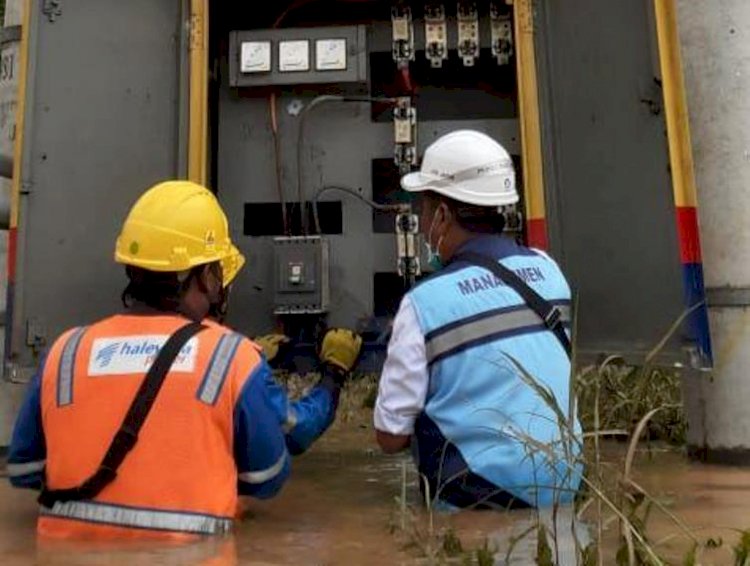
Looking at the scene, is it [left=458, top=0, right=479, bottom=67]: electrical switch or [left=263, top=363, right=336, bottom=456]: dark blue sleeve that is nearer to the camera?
[left=263, top=363, right=336, bottom=456]: dark blue sleeve

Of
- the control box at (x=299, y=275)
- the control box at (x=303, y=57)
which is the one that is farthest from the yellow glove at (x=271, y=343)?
the control box at (x=303, y=57)

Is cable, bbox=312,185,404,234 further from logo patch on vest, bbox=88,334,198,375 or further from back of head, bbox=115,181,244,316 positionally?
logo patch on vest, bbox=88,334,198,375

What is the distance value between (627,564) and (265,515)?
1.41m

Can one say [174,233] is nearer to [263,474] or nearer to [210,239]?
[210,239]

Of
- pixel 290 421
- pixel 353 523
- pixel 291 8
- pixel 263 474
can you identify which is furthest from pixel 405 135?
pixel 263 474

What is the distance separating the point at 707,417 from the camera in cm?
407

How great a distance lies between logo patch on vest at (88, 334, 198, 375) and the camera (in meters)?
2.66

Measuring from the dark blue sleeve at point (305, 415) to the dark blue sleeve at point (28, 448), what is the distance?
0.63m

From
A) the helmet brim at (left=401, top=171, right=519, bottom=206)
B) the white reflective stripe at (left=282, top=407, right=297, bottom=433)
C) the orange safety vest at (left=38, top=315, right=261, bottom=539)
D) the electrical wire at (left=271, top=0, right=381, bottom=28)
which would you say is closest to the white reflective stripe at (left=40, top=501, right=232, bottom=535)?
the orange safety vest at (left=38, top=315, right=261, bottom=539)

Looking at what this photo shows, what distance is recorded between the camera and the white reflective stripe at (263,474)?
286cm

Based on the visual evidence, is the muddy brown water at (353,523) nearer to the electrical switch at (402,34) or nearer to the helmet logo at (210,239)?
the helmet logo at (210,239)

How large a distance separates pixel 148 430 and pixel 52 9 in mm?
2437

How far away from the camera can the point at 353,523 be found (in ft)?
10.2

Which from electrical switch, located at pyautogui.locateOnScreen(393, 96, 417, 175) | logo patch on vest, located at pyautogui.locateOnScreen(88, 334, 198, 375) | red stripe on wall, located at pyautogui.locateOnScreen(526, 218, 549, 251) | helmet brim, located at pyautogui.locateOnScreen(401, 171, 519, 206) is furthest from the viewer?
electrical switch, located at pyautogui.locateOnScreen(393, 96, 417, 175)
